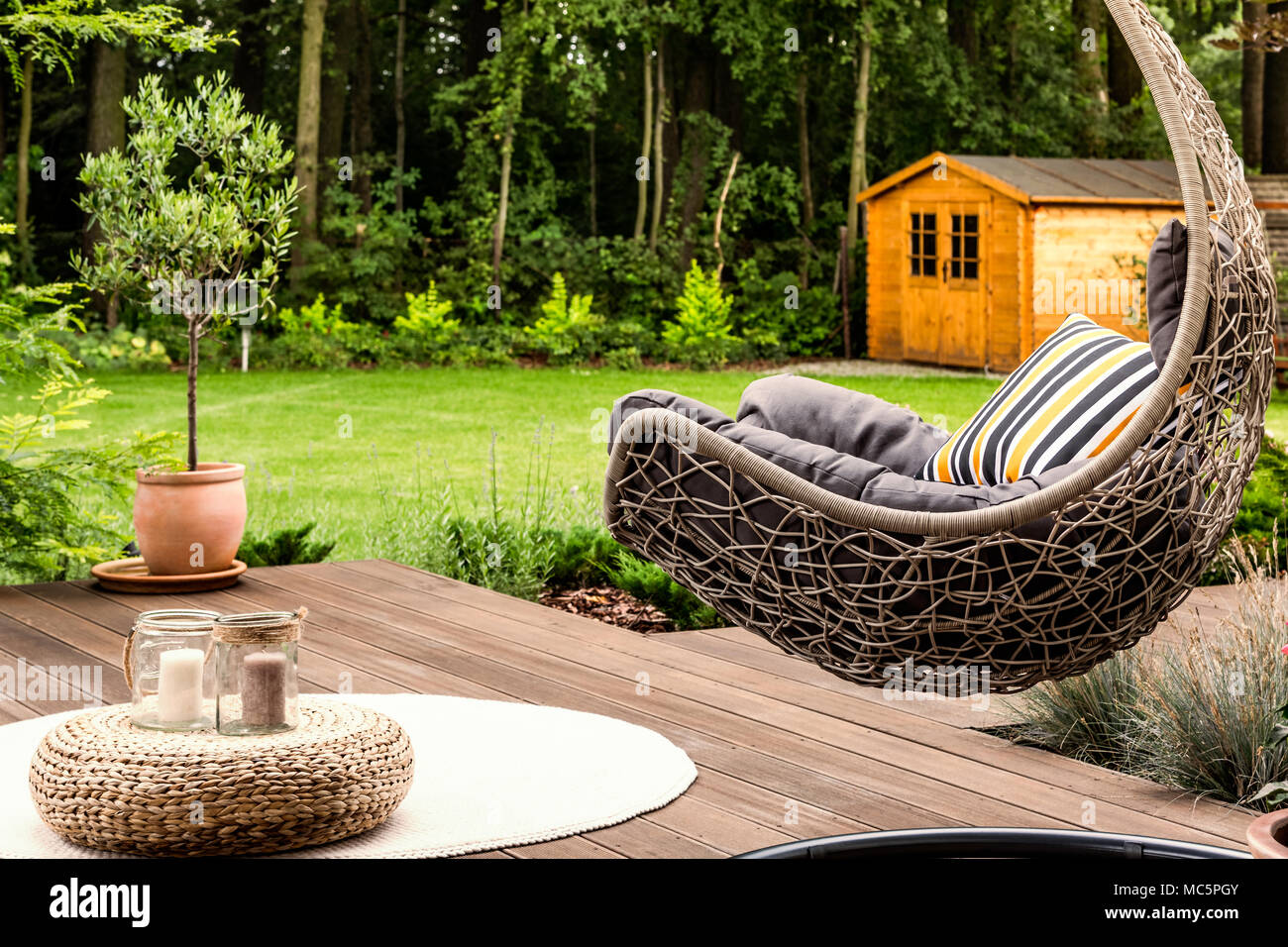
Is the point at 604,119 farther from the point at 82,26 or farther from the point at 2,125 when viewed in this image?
the point at 82,26

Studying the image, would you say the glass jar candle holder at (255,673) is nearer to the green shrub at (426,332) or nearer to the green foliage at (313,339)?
the green foliage at (313,339)

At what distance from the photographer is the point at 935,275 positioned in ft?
46.9

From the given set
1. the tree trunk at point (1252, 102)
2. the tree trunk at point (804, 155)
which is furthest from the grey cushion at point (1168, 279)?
the tree trunk at point (1252, 102)

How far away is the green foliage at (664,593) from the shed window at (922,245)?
32.6 ft

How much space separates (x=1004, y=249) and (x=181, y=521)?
10.2 meters

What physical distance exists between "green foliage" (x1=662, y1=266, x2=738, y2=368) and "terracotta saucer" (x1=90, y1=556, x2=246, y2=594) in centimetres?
959

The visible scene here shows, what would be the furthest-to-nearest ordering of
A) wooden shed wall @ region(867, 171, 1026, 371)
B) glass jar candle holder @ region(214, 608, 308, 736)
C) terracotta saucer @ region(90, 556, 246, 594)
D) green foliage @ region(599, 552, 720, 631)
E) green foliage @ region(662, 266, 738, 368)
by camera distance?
green foliage @ region(662, 266, 738, 368) < wooden shed wall @ region(867, 171, 1026, 371) < terracotta saucer @ region(90, 556, 246, 594) < green foliage @ region(599, 552, 720, 631) < glass jar candle holder @ region(214, 608, 308, 736)

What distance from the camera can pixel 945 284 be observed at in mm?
14172

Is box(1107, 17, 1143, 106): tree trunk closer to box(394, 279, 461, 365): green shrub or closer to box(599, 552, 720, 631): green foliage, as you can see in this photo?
box(394, 279, 461, 365): green shrub

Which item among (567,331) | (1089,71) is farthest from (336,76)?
(1089,71)

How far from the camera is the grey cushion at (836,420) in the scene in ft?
9.78

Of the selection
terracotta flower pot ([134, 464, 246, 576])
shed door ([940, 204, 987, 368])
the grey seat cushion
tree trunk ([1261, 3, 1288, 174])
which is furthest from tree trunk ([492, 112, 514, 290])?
the grey seat cushion

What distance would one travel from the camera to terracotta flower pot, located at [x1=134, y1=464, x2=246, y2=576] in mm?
4965
